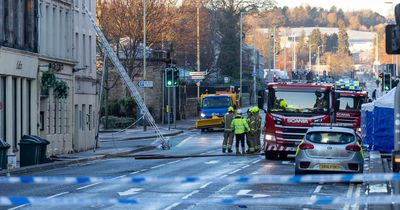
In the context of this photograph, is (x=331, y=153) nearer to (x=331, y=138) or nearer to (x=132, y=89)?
(x=331, y=138)

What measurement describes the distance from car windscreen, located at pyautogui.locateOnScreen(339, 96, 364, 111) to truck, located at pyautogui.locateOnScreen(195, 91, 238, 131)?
57.9ft

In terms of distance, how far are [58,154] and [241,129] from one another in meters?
8.78

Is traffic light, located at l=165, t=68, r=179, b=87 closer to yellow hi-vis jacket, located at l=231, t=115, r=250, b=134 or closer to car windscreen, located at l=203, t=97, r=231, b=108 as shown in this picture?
car windscreen, located at l=203, t=97, r=231, b=108

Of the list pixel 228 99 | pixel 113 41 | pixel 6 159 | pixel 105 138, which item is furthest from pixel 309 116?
pixel 113 41

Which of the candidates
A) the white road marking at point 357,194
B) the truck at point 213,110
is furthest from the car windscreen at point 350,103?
the white road marking at point 357,194

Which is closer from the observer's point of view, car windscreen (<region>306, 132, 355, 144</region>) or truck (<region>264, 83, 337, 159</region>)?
car windscreen (<region>306, 132, 355, 144</region>)

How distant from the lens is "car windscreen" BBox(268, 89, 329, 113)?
34.6 meters

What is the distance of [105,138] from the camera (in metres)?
59.0

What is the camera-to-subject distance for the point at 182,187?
23734 millimetres

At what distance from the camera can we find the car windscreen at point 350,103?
1855 inches

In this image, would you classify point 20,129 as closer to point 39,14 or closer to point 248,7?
point 39,14

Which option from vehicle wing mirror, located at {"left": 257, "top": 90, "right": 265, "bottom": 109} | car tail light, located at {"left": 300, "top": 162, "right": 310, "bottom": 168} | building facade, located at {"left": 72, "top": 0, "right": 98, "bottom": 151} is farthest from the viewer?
building facade, located at {"left": 72, "top": 0, "right": 98, "bottom": 151}

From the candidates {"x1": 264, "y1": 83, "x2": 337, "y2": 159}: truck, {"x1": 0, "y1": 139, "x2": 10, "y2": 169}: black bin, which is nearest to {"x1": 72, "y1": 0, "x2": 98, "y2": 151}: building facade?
{"x1": 264, "y1": 83, "x2": 337, "y2": 159}: truck

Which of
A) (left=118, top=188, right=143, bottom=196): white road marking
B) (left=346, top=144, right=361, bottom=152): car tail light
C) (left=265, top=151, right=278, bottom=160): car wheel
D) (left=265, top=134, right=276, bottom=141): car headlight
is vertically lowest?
(left=118, top=188, right=143, bottom=196): white road marking
